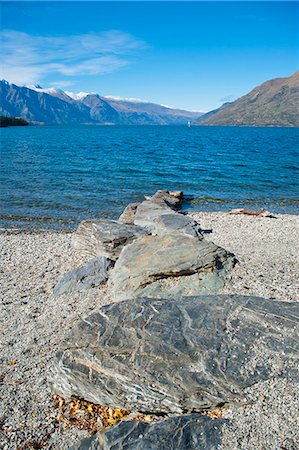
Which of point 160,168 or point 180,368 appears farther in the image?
point 160,168

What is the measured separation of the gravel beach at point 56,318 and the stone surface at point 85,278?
0.40 metres

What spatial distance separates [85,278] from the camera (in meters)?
15.2

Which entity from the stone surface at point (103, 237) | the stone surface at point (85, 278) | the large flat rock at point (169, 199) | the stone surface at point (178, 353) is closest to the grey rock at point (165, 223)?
the stone surface at point (103, 237)

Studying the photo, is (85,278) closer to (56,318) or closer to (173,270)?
(56,318)

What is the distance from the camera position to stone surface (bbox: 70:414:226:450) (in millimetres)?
6645

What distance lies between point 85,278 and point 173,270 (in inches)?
173

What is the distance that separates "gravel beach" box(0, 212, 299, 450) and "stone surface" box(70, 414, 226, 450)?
0.36 meters

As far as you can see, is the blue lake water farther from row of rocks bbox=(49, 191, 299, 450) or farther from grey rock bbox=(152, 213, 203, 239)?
row of rocks bbox=(49, 191, 299, 450)

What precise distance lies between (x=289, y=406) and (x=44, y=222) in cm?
2346

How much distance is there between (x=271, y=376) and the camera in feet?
25.0

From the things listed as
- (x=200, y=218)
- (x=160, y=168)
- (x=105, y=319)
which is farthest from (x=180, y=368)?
(x=160, y=168)

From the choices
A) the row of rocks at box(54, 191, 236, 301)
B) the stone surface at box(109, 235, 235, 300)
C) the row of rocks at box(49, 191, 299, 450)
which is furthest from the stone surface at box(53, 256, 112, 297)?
the row of rocks at box(49, 191, 299, 450)

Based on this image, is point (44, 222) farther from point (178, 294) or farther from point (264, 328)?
point (264, 328)

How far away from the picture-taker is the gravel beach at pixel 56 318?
707 centimetres
